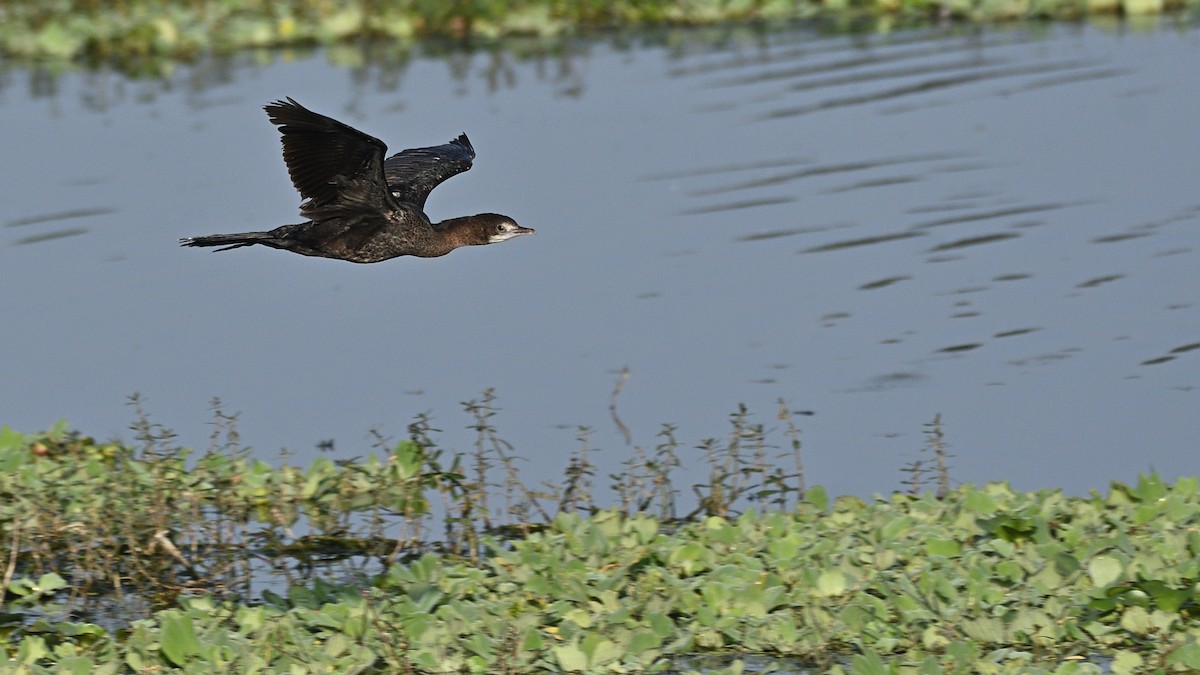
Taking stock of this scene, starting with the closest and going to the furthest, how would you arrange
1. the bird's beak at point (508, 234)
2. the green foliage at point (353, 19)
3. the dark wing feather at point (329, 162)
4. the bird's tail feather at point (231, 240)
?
the dark wing feather at point (329, 162) < the bird's tail feather at point (231, 240) < the bird's beak at point (508, 234) < the green foliage at point (353, 19)

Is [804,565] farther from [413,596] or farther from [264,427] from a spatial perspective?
[264,427]

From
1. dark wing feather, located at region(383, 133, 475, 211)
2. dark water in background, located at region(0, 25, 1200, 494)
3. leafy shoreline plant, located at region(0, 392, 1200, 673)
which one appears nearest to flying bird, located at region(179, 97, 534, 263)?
dark wing feather, located at region(383, 133, 475, 211)

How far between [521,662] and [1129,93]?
1091 cm

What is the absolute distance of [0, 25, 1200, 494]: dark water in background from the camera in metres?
9.58

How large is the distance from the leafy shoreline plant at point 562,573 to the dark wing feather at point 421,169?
1.09m

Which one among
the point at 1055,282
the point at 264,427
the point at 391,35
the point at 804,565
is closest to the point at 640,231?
the point at 1055,282

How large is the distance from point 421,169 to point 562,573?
93.0 inches

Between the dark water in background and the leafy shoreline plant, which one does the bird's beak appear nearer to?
the leafy shoreline plant

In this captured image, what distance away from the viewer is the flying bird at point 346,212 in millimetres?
7219

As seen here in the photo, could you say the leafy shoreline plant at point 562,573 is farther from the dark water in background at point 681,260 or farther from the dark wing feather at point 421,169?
the dark wing feather at point 421,169

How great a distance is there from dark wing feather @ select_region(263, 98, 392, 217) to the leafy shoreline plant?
975 millimetres

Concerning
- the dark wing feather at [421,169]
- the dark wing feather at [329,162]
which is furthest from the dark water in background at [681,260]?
the dark wing feather at [329,162]

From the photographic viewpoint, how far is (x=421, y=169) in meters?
8.57

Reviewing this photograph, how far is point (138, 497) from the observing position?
7.99 meters
